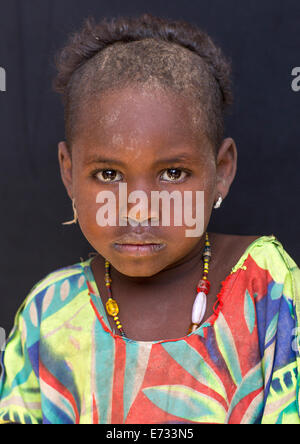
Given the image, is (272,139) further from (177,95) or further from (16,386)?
(16,386)

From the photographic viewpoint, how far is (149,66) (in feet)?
4.30

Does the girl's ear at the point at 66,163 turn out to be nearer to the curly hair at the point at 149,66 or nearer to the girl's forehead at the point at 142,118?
the curly hair at the point at 149,66

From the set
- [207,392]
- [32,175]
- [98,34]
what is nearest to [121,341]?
[207,392]

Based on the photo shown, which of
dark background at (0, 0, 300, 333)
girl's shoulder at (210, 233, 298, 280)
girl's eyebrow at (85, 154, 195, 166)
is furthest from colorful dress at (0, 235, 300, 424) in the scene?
dark background at (0, 0, 300, 333)

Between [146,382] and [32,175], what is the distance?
952 mm

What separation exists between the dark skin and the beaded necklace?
0.01 meters

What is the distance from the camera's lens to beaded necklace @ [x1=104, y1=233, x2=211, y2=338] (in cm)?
141

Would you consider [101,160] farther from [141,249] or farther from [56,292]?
[56,292]

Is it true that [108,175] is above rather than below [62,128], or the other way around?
below

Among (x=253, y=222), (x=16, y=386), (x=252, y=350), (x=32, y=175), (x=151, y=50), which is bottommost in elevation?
(x=16, y=386)

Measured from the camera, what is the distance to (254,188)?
202cm

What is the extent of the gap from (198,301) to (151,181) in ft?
1.02

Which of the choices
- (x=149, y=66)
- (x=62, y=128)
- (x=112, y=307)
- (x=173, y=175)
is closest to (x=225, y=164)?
(x=173, y=175)

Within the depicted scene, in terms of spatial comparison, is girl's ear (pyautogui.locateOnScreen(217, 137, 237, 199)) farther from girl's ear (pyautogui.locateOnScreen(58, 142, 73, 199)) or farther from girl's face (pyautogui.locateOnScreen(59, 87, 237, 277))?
girl's ear (pyautogui.locateOnScreen(58, 142, 73, 199))
